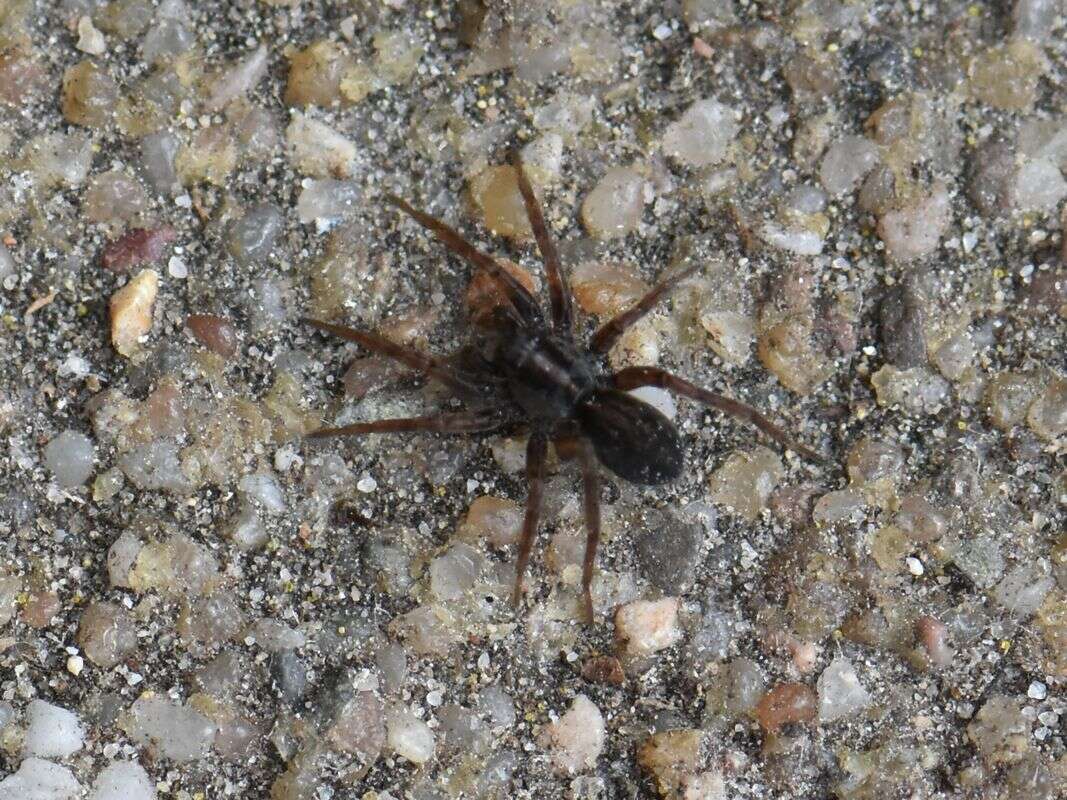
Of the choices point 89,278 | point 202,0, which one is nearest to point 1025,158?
point 202,0

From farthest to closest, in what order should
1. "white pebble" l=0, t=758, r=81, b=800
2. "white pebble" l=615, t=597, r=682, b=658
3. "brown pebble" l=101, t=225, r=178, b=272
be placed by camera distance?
"brown pebble" l=101, t=225, r=178, b=272, "white pebble" l=615, t=597, r=682, b=658, "white pebble" l=0, t=758, r=81, b=800

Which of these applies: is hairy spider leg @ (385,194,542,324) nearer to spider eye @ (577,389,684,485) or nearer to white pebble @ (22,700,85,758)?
spider eye @ (577,389,684,485)

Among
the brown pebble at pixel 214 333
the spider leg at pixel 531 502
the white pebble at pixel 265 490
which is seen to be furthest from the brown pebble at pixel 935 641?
the brown pebble at pixel 214 333

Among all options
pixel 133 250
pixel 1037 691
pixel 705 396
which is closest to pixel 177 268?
pixel 133 250

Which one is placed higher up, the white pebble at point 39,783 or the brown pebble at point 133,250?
the brown pebble at point 133,250

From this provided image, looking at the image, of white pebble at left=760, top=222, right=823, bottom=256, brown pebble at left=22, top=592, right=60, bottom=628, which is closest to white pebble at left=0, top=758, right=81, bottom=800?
brown pebble at left=22, top=592, right=60, bottom=628

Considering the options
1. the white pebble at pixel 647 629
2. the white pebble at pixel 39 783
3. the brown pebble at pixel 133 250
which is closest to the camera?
the white pebble at pixel 39 783

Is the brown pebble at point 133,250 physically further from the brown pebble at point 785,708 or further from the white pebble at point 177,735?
the brown pebble at point 785,708
